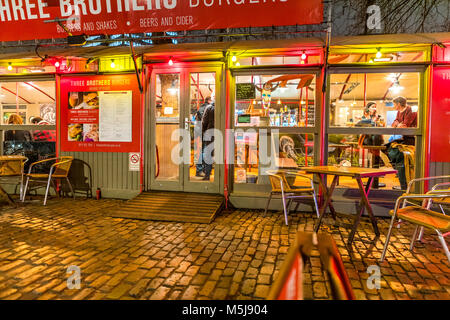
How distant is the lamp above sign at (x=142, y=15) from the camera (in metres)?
5.39

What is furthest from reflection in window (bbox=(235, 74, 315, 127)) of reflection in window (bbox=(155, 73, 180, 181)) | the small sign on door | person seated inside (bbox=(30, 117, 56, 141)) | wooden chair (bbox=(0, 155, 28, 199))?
wooden chair (bbox=(0, 155, 28, 199))

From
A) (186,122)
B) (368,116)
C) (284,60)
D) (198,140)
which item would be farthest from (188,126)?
(368,116)

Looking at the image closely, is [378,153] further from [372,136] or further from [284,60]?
[284,60]

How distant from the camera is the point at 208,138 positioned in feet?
21.7

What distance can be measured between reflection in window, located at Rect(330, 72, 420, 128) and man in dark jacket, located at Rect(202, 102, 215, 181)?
8.06ft

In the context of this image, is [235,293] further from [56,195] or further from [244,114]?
[56,195]

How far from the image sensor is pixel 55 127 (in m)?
7.36

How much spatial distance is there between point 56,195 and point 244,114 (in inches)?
191

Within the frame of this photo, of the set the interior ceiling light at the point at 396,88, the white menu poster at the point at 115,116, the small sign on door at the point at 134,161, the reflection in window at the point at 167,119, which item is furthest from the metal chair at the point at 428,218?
the white menu poster at the point at 115,116

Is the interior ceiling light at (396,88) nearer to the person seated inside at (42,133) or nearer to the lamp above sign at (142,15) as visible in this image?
the lamp above sign at (142,15)

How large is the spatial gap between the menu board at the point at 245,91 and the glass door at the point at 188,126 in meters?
0.46

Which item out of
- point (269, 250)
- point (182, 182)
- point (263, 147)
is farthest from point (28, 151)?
point (269, 250)

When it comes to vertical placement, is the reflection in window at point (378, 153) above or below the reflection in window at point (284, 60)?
below

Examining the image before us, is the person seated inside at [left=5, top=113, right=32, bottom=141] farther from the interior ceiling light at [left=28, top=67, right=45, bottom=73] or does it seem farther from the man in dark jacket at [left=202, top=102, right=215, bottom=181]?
the man in dark jacket at [left=202, top=102, right=215, bottom=181]
